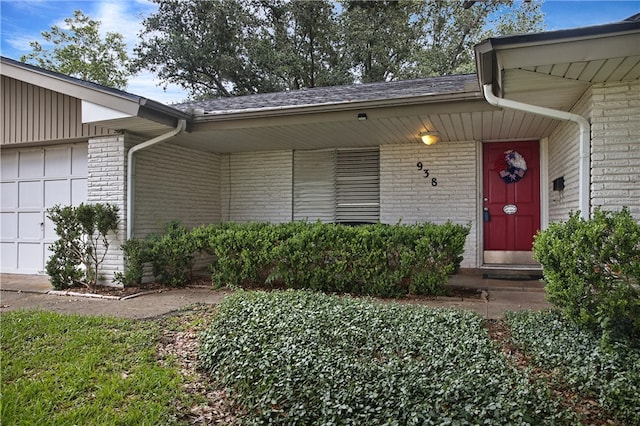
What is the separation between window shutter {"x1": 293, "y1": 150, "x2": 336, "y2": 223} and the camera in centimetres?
791

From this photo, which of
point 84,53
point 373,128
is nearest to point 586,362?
point 373,128

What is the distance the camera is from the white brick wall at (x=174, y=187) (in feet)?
20.7

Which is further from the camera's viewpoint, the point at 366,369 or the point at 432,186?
the point at 432,186

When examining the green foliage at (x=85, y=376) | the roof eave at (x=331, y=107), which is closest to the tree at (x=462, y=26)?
the roof eave at (x=331, y=107)

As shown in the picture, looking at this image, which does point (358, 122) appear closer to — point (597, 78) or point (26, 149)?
point (597, 78)

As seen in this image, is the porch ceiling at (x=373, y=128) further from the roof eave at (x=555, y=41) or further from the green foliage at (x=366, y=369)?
the green foliage at (x=366, y=369)

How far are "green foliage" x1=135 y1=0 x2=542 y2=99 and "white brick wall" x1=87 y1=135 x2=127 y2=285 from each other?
9.81 metres

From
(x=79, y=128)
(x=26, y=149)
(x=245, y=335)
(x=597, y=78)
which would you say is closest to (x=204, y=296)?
(x=245, y=335)

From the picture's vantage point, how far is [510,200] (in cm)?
691

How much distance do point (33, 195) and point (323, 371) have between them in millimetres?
6893

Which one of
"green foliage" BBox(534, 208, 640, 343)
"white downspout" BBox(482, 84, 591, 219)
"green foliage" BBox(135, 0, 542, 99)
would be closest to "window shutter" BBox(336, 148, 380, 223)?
"white downspout" BBox(482, 84, 591, 219)

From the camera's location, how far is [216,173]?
8.30 meters

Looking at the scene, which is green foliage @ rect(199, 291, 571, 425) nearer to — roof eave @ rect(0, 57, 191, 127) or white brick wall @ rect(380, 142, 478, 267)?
roof eave @ rect(0, 57, 191, 127)

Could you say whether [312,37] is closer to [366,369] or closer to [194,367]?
[194,367]
